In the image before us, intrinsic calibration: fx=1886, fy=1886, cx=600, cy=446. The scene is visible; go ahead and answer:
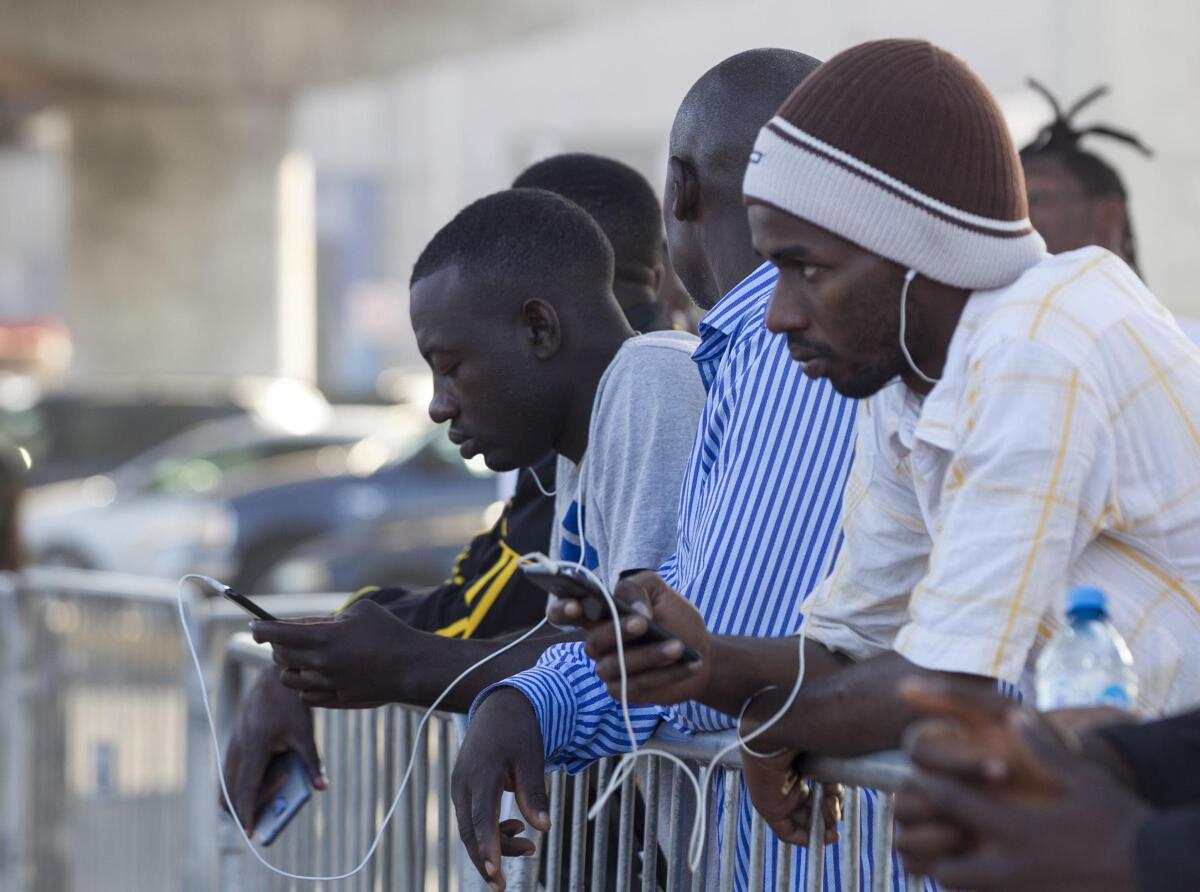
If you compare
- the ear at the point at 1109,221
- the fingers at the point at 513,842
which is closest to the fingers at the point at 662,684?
the fingers at the point at 513,842

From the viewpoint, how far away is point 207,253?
2986 cm

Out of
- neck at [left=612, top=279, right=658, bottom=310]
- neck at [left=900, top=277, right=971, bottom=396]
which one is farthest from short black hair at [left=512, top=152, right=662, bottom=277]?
neck at [left=900, top=277, right=971, bottom=396]

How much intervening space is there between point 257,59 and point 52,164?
31.1m

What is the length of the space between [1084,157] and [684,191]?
2.56 meters

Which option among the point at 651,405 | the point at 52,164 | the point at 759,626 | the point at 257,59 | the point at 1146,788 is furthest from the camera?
the point at 52,164

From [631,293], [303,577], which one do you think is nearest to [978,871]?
[631,293]

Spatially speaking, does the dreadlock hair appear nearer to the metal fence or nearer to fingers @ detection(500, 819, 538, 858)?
the metal fence

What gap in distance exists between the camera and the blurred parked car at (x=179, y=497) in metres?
15.7

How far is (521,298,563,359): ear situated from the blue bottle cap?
1.72m

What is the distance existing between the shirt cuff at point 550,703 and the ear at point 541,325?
77 centimetres

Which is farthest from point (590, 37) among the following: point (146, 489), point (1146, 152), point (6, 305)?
point (1146, 152)

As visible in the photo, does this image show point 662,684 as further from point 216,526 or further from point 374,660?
point 216,526

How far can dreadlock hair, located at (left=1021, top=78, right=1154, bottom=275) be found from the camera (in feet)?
17.7

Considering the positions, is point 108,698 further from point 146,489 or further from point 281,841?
point 146,489
